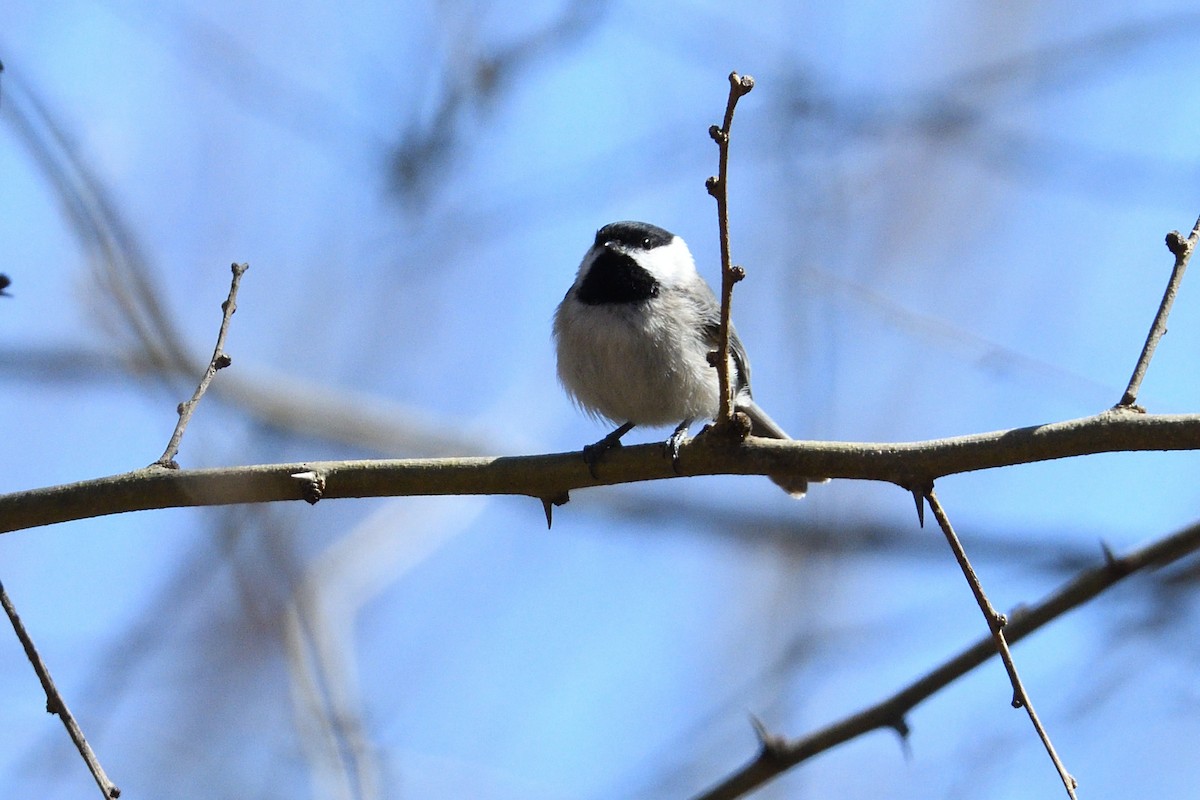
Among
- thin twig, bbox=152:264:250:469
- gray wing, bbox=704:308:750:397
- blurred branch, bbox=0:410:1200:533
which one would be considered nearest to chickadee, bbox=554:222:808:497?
gray wing, bbox=704:308:750:397

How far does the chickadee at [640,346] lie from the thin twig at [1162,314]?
1.67m

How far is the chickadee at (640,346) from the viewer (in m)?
4.19

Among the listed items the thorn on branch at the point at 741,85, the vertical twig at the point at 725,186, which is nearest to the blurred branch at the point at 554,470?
the vertical twig at the point at 725,186

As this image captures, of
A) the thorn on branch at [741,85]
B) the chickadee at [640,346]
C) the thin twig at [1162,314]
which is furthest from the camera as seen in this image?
the chickadee at [640,346]

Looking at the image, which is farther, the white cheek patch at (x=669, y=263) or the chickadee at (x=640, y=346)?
the white cheek patch at (x=669, y=263)

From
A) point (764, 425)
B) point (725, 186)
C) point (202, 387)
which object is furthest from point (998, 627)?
point (764, 425)

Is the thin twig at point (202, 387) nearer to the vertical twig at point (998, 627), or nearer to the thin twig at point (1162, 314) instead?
the vertical twig at point (998, 627)

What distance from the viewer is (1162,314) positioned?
2.55m

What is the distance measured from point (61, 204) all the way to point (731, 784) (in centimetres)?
332

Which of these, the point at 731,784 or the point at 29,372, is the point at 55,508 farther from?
the point at 29,372

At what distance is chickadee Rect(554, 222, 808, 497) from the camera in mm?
4188

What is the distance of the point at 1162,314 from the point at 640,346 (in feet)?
6.57

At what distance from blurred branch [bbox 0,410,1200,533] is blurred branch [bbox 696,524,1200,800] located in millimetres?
590

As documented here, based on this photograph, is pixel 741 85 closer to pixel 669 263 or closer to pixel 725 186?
pixel 725 186
